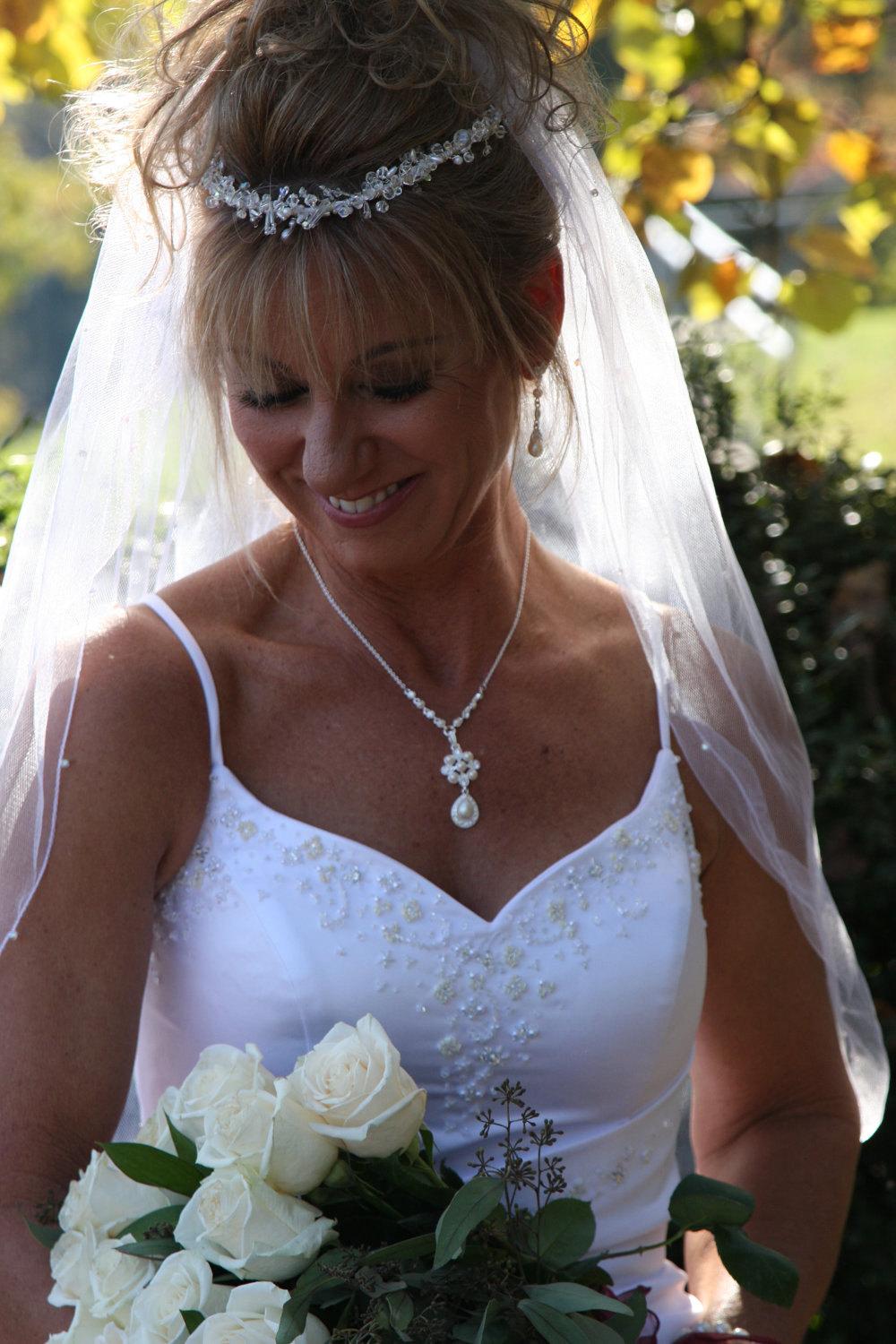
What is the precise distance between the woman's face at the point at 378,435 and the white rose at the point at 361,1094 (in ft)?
2.29

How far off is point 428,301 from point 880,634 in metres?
1.90

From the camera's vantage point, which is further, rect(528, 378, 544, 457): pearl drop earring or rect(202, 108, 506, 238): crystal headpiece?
rect(528, 378, 544, 457): pearl drop earring

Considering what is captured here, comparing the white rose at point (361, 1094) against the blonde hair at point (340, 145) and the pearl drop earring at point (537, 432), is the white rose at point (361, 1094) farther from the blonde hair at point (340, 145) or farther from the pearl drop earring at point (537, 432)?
the pearl drop earring at point (537, 432)

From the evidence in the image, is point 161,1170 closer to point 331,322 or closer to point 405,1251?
point 405,1251

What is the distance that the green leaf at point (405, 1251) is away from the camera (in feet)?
4.48

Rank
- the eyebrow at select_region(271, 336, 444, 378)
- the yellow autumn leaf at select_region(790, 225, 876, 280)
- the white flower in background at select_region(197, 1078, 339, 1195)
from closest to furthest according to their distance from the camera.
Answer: the white flower in background at select_region(197, 1078, 339, 1195) → the eyebrow at select_region(271, 336, 444, 378) → the yellow autumn leaf at select_region(790, 225, 876, 280)

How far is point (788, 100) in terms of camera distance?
4051mm

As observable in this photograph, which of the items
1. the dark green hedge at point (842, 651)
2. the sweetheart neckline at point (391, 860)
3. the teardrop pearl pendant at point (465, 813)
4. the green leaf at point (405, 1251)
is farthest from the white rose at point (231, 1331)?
the dark green hedge at point (842, 651)

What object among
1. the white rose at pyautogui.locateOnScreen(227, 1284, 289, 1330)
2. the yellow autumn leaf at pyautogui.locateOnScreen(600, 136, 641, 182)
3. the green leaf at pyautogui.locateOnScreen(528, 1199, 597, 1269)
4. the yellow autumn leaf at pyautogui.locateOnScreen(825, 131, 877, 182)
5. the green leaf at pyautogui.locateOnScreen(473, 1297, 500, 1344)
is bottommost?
the yellow autumn leaf at pyautogui.locateOnScreen(825, 131, 877, 182)

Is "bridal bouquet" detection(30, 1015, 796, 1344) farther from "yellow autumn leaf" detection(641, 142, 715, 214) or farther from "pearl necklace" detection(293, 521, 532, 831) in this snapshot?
"yellow autumn leaf" detection(641, 142, 715, 214)

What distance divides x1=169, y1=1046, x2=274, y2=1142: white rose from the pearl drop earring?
1.08 metres

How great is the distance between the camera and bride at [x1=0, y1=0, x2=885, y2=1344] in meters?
1.80

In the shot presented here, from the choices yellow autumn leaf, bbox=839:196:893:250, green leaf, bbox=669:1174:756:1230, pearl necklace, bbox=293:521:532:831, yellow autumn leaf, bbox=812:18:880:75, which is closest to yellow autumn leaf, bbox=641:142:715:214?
yellow autumn leaf, bbox=839:196:893:250

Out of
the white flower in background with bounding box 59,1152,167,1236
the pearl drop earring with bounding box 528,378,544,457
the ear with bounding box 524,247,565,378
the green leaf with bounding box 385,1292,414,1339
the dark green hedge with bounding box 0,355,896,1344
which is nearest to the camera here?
the green leaf with bounding box 385,1292,414,1339
